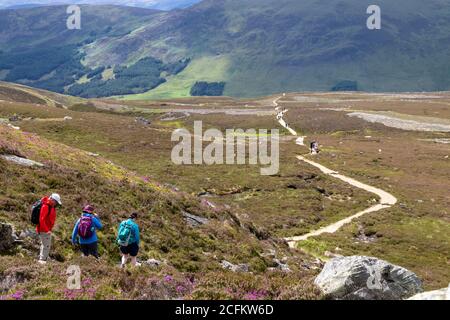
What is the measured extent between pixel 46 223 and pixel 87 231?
4.76 ft

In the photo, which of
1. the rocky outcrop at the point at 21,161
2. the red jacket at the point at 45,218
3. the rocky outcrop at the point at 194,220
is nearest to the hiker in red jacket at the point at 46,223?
the red jacket at the point at 45,218

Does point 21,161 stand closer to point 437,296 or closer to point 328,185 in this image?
point 437,296

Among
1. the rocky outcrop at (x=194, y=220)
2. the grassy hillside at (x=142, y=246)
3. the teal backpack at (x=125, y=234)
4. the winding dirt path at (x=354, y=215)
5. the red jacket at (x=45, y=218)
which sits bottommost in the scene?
the winding dirt path at (x=354, y=215)

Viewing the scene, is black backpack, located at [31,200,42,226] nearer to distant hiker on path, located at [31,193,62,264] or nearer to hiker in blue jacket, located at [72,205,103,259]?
distant hiker on path, located at [31,193,62,264]

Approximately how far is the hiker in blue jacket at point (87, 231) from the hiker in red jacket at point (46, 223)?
3.07 feet

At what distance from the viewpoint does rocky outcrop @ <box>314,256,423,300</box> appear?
13727 mm

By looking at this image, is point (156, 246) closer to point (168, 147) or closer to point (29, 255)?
point (29, 255)

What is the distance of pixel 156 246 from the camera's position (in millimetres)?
21656

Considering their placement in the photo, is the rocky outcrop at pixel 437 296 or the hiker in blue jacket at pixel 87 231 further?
the hiker in blue jacket at pixel 87 231

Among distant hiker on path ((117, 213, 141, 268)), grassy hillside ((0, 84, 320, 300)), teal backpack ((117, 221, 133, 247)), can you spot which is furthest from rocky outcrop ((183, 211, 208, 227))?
teal backpack ((117, 221, 133, 247))

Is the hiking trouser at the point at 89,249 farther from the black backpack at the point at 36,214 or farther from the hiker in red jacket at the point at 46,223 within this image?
the black backpack at the point at 36,214

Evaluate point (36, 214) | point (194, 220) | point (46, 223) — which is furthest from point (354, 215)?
point (36, 214)

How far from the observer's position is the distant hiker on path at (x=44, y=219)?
15859 mm

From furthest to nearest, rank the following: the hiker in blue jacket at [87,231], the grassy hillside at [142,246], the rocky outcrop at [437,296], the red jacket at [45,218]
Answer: the hiker in blue jacket at [87,231] → the red jacket at [45,218] → the grassy hillside at [142,246] → the rocky outcrop at [437,296]
